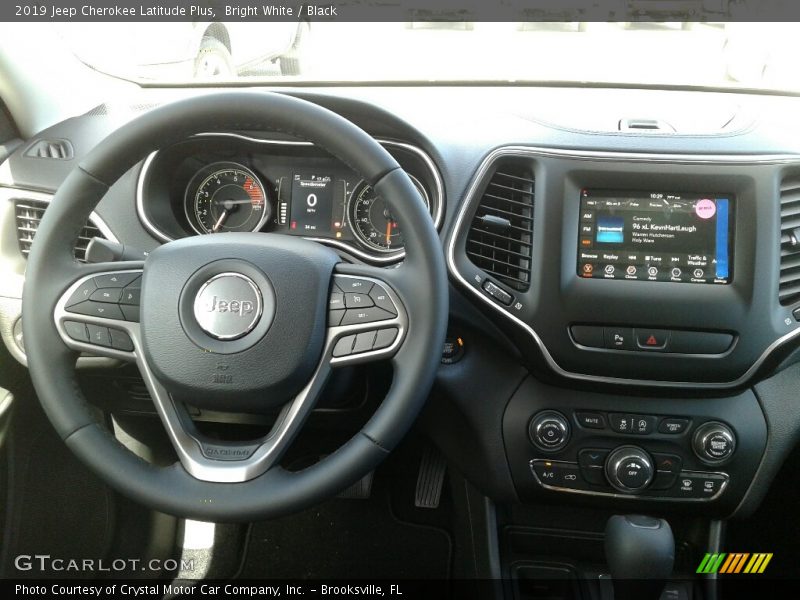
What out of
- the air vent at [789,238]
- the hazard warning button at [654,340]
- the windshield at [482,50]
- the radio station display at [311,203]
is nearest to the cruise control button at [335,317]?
the radio station display at [311,203]

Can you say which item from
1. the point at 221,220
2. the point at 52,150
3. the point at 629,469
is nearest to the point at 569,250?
the point at 629,469

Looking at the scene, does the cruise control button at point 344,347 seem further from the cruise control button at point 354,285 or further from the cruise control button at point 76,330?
the cruise control button at point 76,330

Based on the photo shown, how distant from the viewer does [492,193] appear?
147 cm

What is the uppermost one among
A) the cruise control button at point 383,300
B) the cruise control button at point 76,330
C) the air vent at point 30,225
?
the air vent at point 30,225

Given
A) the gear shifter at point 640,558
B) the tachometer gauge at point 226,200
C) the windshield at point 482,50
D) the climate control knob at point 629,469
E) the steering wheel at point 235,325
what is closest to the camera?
the steering wheel at point 235,325

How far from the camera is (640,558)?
1.38 meters

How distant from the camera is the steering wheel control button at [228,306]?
1.18 m

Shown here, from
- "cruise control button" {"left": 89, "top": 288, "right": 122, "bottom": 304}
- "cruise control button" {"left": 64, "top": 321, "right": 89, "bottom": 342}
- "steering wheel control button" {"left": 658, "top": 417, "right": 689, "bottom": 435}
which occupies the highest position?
"cruise control button" {"left": 89, "top": 288, "right": 122, "bottom": 304}

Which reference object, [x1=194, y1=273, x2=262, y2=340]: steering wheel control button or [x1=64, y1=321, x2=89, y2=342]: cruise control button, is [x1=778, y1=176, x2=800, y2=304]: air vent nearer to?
[x1=194, y1=273, x2=262, y2=340]: steering wheel control button

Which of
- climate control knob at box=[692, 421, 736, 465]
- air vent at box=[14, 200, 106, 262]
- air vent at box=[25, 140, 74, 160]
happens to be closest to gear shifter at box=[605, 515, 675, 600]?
climate control knob at box=[692, 421, 736, 465]

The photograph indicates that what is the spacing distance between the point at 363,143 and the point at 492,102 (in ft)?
1.85

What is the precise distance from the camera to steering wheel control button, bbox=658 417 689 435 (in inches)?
61.2

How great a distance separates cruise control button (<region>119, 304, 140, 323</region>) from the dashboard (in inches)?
14.2

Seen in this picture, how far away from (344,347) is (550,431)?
23.6 inches
